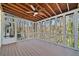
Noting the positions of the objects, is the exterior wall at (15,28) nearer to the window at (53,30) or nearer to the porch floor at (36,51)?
the porch floor at (36,51)

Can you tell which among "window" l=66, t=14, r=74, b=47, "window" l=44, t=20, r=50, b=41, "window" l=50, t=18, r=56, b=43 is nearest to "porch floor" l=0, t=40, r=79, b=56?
"window" l=66, t=14, r=74, b=47

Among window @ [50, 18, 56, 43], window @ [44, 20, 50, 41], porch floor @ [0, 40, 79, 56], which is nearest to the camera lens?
porch floor @ [0, 40, 79, 56]

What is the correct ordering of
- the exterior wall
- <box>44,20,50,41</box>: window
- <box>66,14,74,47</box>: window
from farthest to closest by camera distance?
<box>44,20,50,41</box>: window
the exterior wall
<box>66,14,74,47</box>: window

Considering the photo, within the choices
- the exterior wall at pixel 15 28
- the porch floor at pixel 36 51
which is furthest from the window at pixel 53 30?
the exterior wall at pixel 15 28

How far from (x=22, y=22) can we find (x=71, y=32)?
5.31m

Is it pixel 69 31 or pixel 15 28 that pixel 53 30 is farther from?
pixel 15 28

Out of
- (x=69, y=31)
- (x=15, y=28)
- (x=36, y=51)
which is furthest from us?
(x=15, y=28)

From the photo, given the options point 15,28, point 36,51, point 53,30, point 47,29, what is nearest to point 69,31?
point 36,51

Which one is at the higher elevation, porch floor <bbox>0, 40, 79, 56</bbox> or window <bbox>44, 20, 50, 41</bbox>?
window <bbox>44, 20, 50, 41</bbox>

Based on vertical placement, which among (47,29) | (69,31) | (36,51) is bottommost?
(36,51)

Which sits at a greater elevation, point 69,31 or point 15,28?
point 15,28

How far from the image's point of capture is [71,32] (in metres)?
6.26

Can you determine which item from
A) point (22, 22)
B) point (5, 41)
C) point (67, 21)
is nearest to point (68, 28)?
point (67, 21)

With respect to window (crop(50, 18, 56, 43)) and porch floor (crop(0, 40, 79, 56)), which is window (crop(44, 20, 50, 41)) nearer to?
window (crop(50, 18, 56, 43))
